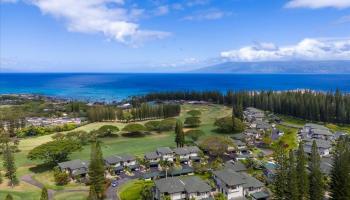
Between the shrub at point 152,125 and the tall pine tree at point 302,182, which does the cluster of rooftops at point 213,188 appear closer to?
the tall pine tree at point 302,182

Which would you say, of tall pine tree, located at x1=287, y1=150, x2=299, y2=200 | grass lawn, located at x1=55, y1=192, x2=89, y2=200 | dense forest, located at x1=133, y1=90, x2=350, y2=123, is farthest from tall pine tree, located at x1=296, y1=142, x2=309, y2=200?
dense forest, located at x1=133, y1=90, x2=350, y2=123

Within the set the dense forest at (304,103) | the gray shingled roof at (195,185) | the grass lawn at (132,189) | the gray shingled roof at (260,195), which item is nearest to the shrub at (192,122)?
the dense forest at (304,103)

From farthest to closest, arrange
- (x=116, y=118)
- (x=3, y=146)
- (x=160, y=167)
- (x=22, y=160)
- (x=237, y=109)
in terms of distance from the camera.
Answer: (x=116, y=118) < (x=237, y=109) < (x=3, y=146) < (x=22, y=160) < (x=160, y=167)

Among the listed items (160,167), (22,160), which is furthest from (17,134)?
(160,167)

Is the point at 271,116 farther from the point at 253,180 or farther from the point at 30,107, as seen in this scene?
the point at 30,107

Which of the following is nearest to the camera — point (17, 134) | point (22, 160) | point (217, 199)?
point (217, 199)

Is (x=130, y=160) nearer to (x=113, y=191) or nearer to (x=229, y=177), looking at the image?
(x=113, y=191)

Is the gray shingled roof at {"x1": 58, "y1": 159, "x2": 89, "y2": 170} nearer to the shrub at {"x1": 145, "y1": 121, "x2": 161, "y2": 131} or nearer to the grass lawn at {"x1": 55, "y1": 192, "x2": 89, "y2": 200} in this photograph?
the grass lawn at {"x1": 55, "y1": 192, "x2": 89, "y2": 200}
